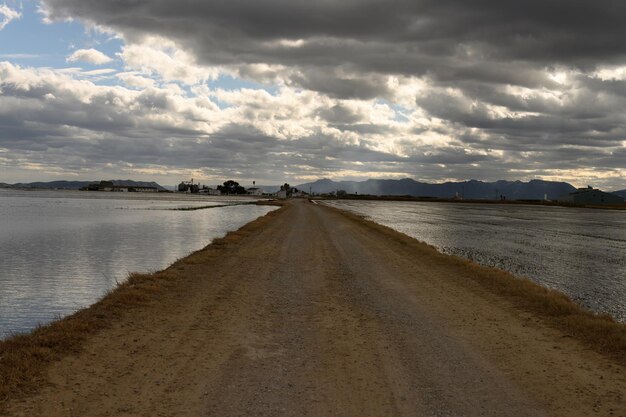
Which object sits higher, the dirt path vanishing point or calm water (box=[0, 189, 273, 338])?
the dirt path vanishing point

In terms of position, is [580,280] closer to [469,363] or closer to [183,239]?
[469,363]

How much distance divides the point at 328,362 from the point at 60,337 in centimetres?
543

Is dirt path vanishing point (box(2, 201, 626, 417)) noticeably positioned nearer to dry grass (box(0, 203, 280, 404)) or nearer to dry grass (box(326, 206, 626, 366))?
dry grass (box(0, 203, 280, 404))

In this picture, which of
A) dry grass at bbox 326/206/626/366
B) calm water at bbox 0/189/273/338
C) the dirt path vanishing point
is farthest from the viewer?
calm water at bbox 0/189/273/338

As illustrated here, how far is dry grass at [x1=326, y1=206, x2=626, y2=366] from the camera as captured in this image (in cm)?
1111

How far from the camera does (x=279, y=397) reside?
25.2ft

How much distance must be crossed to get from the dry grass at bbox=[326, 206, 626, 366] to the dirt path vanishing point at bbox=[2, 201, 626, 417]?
0.52 metres

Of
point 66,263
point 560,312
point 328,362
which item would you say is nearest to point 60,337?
point 328,362

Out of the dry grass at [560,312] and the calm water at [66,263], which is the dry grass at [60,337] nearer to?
the calm water at [66,263]

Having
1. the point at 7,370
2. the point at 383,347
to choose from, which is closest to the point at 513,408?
the point at 383,347

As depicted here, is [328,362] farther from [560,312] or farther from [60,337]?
[560,312]

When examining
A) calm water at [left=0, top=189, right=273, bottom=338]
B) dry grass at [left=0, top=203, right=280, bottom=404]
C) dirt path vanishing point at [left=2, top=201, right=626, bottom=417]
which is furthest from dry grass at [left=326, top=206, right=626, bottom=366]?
calm water at [left=0, top=189, right=273, bottom=338]

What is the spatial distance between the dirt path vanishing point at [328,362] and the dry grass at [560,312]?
52 cm

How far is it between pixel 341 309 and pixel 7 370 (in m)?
8.11
